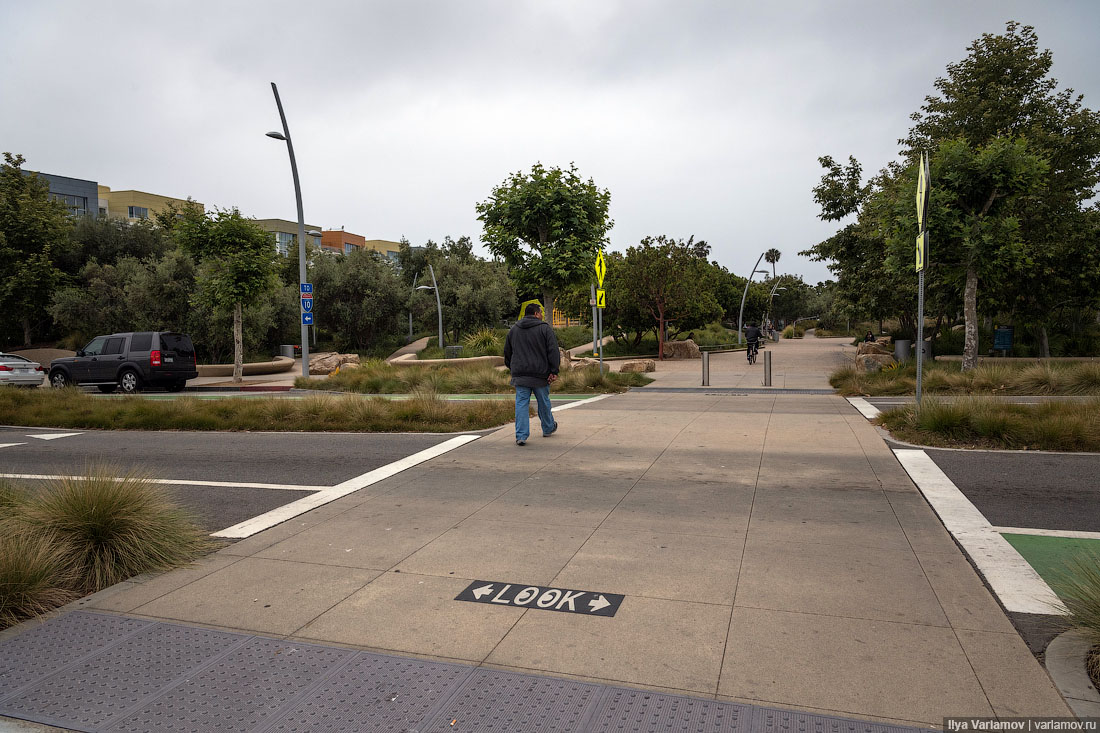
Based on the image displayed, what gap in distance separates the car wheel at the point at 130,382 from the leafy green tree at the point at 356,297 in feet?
60.5

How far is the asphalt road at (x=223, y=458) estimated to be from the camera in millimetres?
6730

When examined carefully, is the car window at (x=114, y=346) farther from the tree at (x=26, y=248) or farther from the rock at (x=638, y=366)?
the tree at (x=26, y=248)

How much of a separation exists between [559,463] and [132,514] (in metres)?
4.22

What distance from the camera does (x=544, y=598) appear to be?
3975 millimetres

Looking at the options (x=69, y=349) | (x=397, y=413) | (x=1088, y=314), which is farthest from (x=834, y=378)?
(x=69, y=349)

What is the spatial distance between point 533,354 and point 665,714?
624 centimetres

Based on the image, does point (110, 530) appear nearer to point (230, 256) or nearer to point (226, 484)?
point (226, 484)

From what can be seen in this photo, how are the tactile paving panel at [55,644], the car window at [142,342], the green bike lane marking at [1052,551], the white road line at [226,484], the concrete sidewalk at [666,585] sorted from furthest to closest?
the car window at [142,342] → the white road line at [226,484] → the green bike lane marking at [1052,551] → the tactile paving panel at [55,644] → the concrete sidewalk at [666,585]

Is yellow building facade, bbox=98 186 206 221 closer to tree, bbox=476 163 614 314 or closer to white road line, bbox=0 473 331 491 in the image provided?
tree, bbox=476 163 614 314

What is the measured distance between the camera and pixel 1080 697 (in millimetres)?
2814

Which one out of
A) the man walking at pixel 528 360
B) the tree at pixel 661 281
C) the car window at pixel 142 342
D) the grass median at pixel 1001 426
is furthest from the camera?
the tree at pixel 661 281

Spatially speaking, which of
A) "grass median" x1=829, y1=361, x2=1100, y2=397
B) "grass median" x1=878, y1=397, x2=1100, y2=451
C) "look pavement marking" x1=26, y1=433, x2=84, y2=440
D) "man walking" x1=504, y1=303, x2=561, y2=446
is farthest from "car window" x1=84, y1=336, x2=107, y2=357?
"grass median" x1=878, y1=397, x2=1100, y2=451

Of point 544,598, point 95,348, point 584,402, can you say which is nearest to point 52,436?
point 584,402

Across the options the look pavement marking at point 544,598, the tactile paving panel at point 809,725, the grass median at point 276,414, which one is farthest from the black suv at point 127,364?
the tactile paving panel at point 809,725
